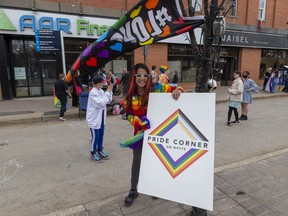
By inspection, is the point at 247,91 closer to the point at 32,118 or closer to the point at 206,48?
the point at 206,48

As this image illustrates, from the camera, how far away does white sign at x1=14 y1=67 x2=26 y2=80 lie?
40.1 feet

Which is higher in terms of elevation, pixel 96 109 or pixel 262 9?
pixel 262 9

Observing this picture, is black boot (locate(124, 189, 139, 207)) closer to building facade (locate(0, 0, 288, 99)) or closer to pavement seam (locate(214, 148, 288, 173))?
pavement seam (locate(214, 148, 288, 173))

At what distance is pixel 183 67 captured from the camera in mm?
16438

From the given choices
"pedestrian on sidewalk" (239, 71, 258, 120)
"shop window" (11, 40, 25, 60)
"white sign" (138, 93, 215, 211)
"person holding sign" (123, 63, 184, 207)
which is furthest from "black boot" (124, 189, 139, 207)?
"shop window" (11, 40, 25, 60)

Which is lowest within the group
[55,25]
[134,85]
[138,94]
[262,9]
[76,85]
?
[76,85]

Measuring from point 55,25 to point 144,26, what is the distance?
10.9 meters

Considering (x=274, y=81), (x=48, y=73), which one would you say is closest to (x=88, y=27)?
(x=48, y=73)

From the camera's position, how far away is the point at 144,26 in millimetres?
2518

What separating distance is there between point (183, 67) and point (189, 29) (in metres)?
14.3

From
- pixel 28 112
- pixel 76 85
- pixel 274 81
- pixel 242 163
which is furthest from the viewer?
pixel 274 81

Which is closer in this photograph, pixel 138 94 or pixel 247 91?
pixel 138 94

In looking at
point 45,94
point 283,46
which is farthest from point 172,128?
point 283,46

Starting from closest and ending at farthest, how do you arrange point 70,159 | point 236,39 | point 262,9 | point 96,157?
point 96,157
point 70,159
point 236,39
point 262,9
